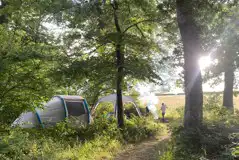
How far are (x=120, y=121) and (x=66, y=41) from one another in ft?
12.2

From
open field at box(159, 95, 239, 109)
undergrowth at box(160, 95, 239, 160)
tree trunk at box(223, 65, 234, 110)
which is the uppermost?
tree trunk at box(223, 65, 234, 110)

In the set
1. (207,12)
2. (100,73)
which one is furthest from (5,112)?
(207,12)

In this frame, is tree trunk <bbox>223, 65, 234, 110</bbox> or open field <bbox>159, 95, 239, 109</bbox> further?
open field <bbox>159, 95, 239, 109</bbox>

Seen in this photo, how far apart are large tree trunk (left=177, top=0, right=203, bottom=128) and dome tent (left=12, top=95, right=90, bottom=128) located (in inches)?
205

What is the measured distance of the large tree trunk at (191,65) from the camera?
6551mm

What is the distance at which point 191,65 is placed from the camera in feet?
21.8

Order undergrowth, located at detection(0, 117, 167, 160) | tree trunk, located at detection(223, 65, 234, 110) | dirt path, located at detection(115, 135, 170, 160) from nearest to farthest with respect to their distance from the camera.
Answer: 1. undergrowth, located at detection(0, 117, 167, 160)
2. dirt path, located at detection(115, 135, 170, 160)
3. tree trunk, located at detection(223, 65, 234, 110)

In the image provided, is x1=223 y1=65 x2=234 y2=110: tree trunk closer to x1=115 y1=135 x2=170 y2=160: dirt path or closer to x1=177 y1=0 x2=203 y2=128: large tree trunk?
x1=115 y1=135 x2=170 y2=160: dirt path

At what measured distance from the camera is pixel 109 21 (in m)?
8.95

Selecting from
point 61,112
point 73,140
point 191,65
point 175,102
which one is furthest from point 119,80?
point 175,102

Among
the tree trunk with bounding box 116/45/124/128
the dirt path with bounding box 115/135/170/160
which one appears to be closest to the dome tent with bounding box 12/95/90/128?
the tree trunk with bounding box 116/45/124/128

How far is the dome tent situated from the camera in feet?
32.4

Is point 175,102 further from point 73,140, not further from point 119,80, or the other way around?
point 73,140

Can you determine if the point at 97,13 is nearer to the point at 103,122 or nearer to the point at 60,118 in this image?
the point at 103,122
